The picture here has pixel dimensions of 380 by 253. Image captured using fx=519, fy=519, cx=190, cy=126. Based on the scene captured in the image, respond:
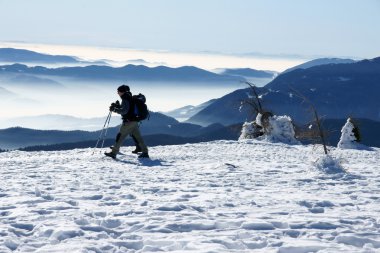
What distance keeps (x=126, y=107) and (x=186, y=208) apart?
7184 millimetres

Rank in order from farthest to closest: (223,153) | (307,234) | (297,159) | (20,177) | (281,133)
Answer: (281,133)
(223,153)
(297,159)
(20,177)
(307,234)

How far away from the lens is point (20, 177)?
37.5 ft

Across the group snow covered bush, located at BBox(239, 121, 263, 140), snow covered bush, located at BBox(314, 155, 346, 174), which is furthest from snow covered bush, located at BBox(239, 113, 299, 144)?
snow covered bush, located at BBox(314, 155, 346, 174)

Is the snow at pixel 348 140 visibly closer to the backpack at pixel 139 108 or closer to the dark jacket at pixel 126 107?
the backpack at pixel 139 108

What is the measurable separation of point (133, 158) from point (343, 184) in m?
6.77

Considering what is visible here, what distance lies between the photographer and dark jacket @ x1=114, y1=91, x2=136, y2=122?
49.1ft

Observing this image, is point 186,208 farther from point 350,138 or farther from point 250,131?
point 250,131

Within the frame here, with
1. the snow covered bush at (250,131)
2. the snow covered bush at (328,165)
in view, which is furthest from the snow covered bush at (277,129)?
the snow covered bush at (328,165)

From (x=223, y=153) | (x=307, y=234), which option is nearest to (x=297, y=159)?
(x=223, y=153)

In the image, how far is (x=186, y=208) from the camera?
825 cm

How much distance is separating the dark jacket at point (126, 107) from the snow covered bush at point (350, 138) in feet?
45.6

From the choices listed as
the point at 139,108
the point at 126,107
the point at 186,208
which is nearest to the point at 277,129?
the point at 139,108

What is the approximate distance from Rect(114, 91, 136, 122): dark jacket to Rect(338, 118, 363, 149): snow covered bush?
1391cm

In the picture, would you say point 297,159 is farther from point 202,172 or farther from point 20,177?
point 20,177
